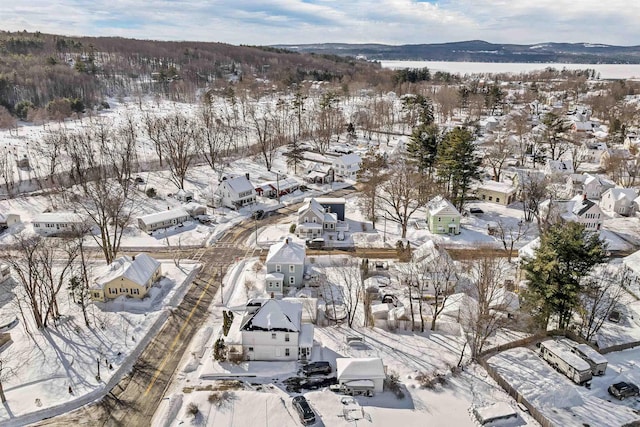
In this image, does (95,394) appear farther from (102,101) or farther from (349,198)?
(102,101)

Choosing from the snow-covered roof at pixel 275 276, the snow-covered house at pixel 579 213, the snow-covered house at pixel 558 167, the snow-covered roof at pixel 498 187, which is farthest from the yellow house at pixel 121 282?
the snow-covered house at pixel 558 167

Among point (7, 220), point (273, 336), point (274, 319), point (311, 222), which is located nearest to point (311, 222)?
point (311, 222)

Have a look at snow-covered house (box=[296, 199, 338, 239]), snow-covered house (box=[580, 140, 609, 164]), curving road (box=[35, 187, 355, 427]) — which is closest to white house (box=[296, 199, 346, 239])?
snow-covered house (box=[296, 199, 338, 239])

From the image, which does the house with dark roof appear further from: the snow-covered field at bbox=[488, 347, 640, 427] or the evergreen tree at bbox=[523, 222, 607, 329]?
the evergreen tree at bbox=[523, 222, 607, 329]

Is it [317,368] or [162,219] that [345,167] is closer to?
[162,219]

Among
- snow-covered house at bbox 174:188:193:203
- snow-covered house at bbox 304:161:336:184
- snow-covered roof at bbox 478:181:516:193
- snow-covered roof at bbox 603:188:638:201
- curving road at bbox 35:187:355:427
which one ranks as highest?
snow-covered roof at bbox 603:188:638:201

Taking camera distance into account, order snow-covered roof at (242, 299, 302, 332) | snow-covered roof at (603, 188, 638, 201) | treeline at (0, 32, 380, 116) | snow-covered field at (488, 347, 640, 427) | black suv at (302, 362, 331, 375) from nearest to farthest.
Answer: snow-covered field at (488, 347, 640, 427)
black suv at (302, 362, 331, 375)
snow-covered roof at (242, 299, 302, 332)
snow-covered roof at (603, 188, 638, 201)
treeline at (0, 32, 380, 116)

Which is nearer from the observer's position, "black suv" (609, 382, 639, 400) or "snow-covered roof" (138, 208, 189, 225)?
"black suv" (609, 382, 639, 400)
